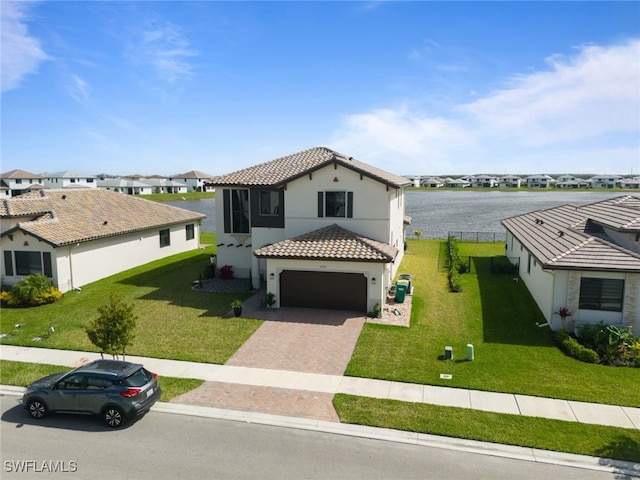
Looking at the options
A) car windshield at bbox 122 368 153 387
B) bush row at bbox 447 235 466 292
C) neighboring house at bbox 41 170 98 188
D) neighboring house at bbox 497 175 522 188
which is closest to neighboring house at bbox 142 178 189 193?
neighboring house at bbox 41 170 98 188

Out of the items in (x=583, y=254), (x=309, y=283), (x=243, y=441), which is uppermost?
(x=583, y=254)

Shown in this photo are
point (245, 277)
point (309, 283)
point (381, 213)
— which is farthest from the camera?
point (245, 277)

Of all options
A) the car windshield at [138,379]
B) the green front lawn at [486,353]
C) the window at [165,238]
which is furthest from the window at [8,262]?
the green front lawn at [486,353]

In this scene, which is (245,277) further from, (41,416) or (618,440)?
(618,440)

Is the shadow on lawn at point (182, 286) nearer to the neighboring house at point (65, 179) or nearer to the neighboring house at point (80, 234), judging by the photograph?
the neighboring house at point (80, 234)

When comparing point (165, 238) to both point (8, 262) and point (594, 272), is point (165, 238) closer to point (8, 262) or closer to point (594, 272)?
point (8, 262)

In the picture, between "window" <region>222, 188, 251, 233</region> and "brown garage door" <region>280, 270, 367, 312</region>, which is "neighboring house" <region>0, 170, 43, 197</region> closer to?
"window" <region>222, 188, 251, 233</region>

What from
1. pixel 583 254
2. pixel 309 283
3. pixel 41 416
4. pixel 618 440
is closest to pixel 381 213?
pixel 309 283
